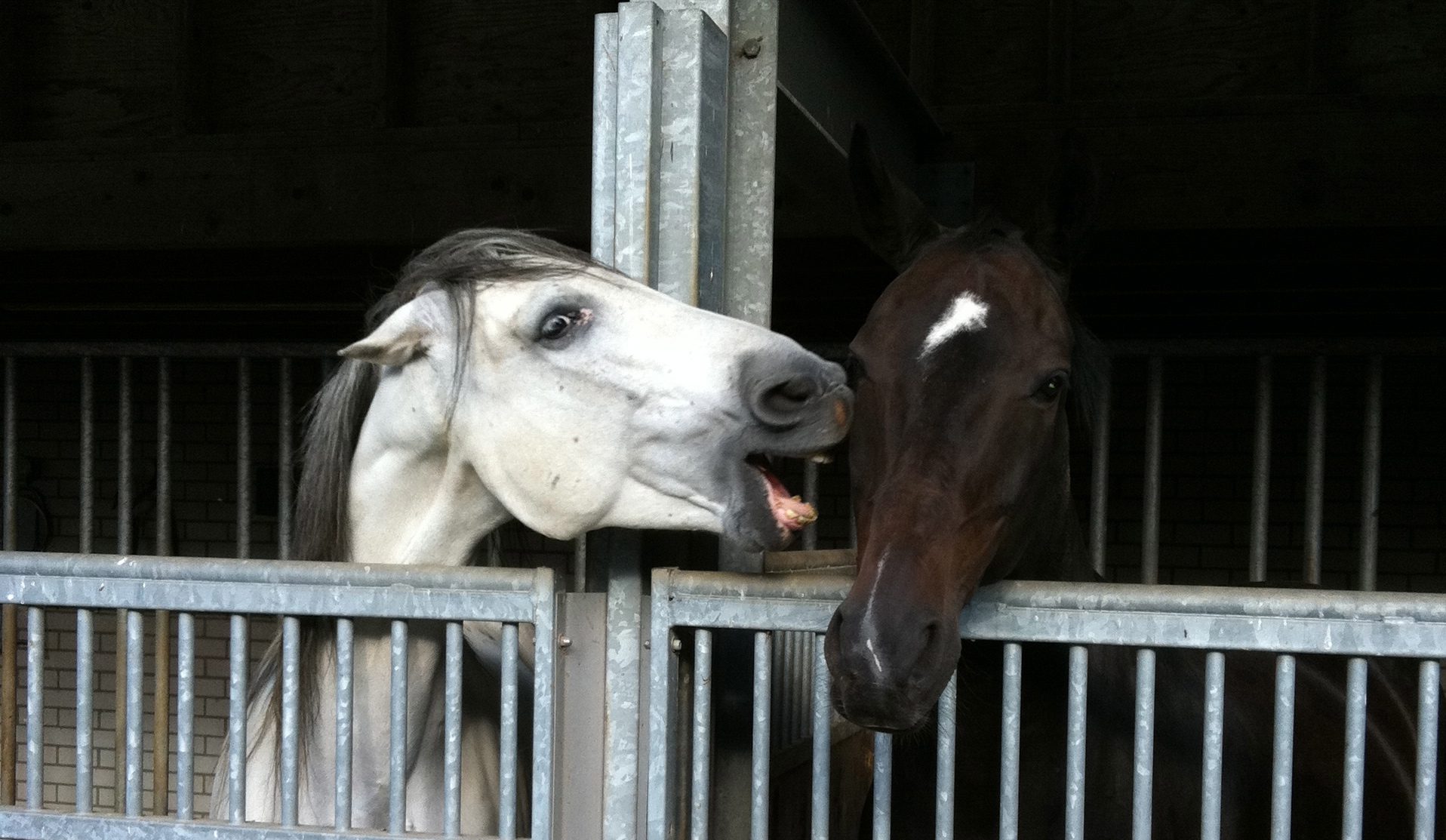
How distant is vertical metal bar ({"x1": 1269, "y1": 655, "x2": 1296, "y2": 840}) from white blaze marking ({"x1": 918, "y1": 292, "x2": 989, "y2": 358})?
0.59m

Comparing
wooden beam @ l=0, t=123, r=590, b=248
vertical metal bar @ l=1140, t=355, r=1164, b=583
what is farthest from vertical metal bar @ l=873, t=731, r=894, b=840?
wooden beam @ l=0, t=123, r=590, b=248

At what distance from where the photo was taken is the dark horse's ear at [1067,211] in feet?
6.72

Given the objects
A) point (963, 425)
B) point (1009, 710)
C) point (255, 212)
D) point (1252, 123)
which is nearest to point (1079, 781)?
point (1009, 710)

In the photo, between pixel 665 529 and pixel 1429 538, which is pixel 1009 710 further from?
pixel 1429 538

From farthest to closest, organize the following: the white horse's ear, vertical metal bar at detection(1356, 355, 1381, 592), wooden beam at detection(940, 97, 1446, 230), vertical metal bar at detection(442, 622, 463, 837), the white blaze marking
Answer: wooden beam at detection(940, 97, 1446, 230) < vertical metal bar at detection(1356, 355, 1381, 592) < the white horse's ear < the white blaze marking < vertical metal bar at detection(442, 622, 463, 837)

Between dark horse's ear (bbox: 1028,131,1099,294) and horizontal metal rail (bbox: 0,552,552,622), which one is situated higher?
dark horse's ear (bbox: 1028,131,1099,294)

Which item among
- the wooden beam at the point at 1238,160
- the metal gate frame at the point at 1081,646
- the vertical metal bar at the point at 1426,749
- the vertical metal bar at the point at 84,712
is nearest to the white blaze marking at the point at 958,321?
the metal gate frame at the point at 1081,646

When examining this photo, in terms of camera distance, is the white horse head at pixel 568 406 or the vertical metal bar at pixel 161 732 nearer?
the white horse head at pixel 568 406

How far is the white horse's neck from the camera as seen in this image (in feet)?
6.31

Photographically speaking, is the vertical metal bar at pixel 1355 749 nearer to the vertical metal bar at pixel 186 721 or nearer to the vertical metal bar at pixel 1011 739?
the vertical metal bar at pixel 1011 739

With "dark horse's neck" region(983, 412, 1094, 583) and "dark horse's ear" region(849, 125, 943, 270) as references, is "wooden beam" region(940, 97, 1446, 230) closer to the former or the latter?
"dark horse's ear" region(849, 125, 943, 270)

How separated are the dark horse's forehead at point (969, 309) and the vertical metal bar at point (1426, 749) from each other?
0.63 m

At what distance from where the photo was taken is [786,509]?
5.41ft

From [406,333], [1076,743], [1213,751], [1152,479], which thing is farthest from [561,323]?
[1152,479]
